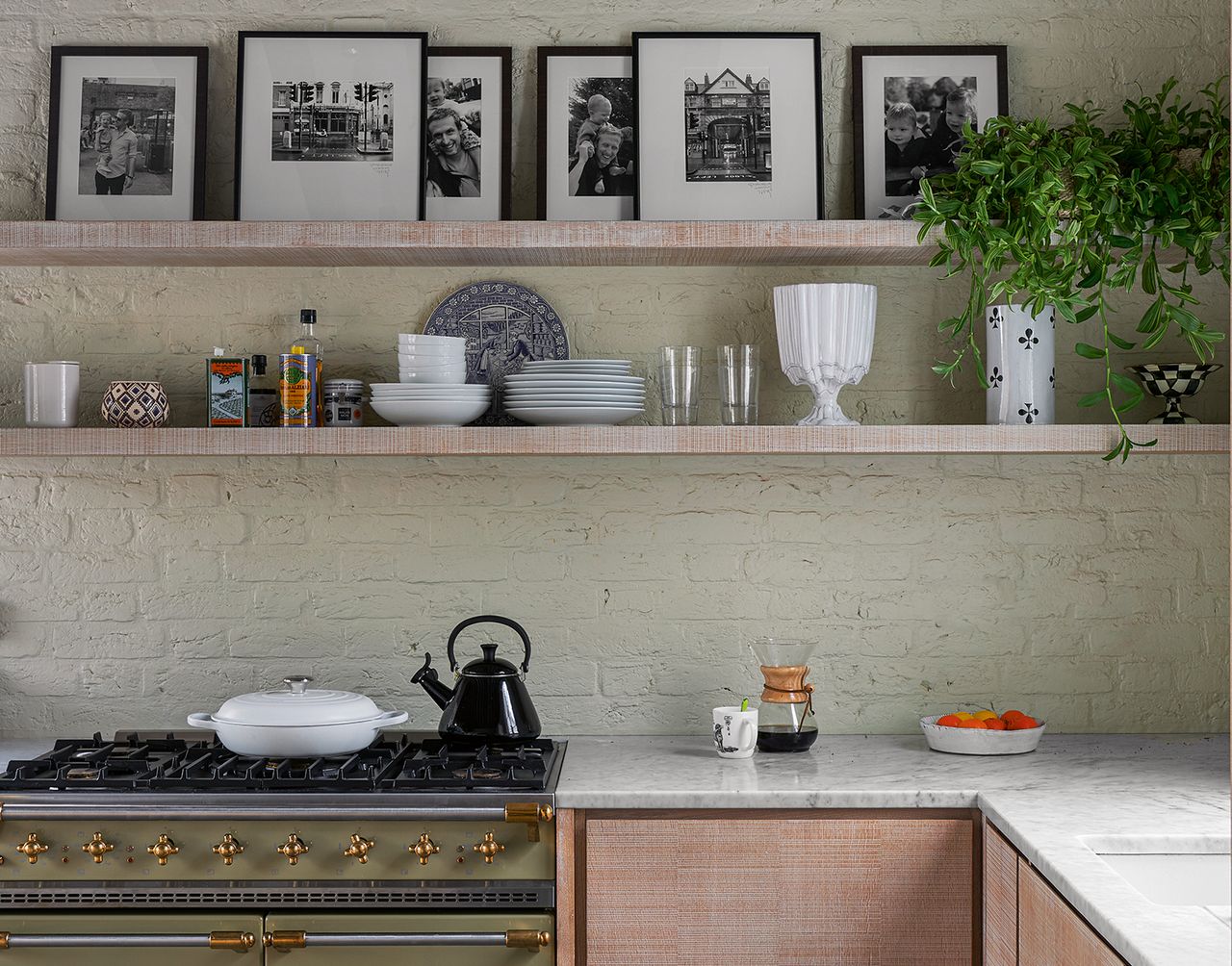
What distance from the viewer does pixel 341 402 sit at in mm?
2496

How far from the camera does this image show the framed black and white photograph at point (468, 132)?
2.60m

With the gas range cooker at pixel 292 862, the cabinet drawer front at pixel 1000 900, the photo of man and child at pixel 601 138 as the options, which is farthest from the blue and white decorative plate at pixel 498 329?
the cabinet drawer front at pixel 1000 900

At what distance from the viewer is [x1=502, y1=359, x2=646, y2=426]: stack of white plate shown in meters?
2.40

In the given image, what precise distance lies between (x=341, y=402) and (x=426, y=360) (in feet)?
0.72

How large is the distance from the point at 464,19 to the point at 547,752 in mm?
1631

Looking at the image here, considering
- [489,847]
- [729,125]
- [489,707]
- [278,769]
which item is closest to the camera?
[489,847]

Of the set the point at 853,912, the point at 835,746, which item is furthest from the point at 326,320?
the point at 853,912

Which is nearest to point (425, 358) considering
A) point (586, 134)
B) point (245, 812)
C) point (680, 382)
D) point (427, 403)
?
point (427, 403)

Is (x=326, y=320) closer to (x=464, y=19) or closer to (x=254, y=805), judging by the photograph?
(x=464, y=19)

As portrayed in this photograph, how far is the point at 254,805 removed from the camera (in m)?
2.05

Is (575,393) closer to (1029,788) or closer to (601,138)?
(601,138)

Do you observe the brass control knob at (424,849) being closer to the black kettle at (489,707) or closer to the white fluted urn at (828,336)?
the black kettle at (489,707)

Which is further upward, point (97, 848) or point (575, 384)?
point (575, 384)

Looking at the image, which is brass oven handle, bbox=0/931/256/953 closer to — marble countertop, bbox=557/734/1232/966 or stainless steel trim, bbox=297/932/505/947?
stainless steel trim, bbox=297/932/505/947
